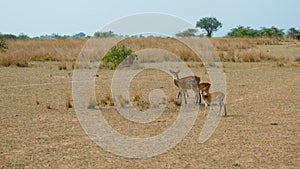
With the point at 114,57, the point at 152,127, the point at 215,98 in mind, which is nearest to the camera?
the point at 152,127

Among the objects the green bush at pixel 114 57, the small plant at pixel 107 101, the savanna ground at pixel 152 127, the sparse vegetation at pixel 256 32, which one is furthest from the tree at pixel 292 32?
the small plant at pixel 107 101

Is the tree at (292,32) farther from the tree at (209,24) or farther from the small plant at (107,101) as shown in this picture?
the small plant at (107,101)

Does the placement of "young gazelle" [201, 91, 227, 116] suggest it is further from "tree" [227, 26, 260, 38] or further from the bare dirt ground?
"tree" [227, 26, 260, 38]

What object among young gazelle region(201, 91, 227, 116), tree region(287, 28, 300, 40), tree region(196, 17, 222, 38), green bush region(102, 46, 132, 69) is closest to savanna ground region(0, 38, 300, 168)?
young gazelle region(201, 91, 227, 116)

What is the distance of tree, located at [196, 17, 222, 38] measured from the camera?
97875 mm

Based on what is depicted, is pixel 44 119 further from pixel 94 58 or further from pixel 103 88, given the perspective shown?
pixel 94 58

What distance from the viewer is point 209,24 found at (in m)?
98.2

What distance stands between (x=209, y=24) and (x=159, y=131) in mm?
89042

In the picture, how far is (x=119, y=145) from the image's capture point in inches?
371

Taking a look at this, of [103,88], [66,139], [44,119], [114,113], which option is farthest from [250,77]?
[66,139]

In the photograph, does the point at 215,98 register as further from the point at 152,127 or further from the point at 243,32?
the point at 243,32

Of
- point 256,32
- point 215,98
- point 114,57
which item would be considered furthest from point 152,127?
point 256,32

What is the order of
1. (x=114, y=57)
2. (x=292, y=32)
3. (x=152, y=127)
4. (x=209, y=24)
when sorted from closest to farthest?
(x=152, y=127) < (x=114, y=57) < (x=292, y=32) < (x=209, y=24)

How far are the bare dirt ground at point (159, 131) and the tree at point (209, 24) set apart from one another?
79.6m
